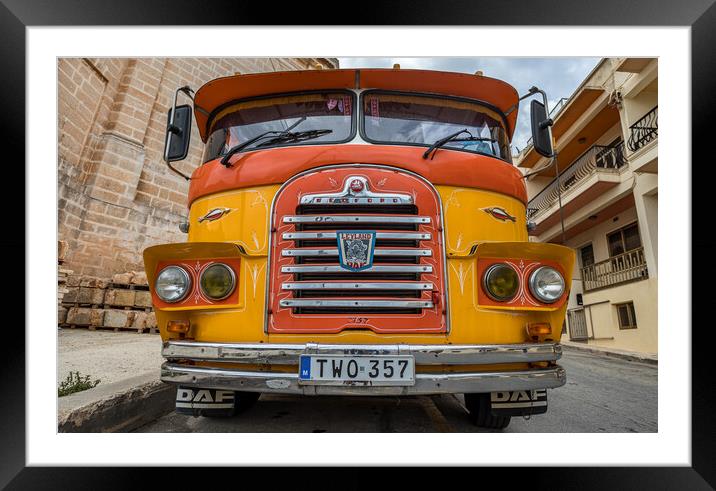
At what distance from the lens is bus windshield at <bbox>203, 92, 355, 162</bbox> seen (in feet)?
9.90

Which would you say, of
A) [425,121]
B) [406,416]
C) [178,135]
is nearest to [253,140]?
[178,135]

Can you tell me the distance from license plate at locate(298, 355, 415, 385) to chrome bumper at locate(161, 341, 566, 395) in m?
0.03

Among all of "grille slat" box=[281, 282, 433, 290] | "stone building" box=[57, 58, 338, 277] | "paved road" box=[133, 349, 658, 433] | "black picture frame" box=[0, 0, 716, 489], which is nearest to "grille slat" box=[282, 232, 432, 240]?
"grille slat" box=[281, 282, 433, 290]

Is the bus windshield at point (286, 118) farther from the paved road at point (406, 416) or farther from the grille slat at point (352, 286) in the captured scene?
the paved road at point (406, 416)

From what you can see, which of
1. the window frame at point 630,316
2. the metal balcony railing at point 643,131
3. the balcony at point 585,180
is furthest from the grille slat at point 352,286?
the window frame at point 630,316

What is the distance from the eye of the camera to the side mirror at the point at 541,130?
321 centimetres

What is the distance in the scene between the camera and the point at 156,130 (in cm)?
1010

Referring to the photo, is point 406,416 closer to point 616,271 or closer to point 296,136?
point 296,136

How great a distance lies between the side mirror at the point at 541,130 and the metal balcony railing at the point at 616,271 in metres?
7.91

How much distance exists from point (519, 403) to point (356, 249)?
139cm
